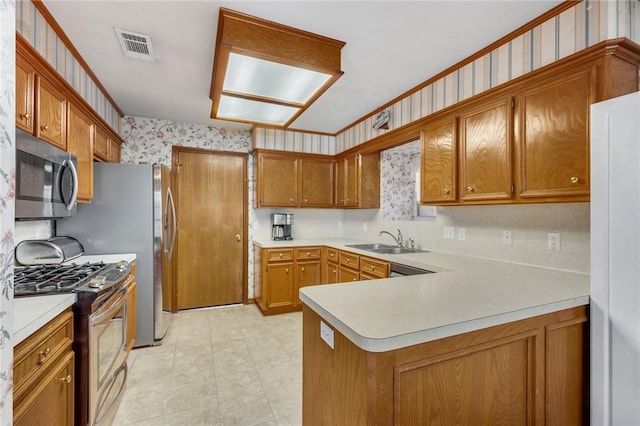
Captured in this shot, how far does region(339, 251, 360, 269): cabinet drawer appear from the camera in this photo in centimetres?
305

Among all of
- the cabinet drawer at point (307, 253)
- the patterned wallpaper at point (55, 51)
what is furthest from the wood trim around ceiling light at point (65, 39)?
the cabinet drawer at point (307, 253)

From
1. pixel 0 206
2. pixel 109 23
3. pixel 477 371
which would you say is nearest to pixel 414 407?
pixel 477 371

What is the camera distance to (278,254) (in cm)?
363

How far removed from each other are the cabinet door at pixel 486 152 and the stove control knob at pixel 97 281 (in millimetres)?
2433

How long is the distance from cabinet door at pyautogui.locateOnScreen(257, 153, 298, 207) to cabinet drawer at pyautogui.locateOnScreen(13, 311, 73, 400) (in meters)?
2.71

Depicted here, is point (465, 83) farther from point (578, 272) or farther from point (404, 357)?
point (404, 357)

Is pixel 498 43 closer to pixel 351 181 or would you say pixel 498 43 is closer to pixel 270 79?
pixel 270 79

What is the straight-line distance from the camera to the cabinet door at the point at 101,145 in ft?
8.93

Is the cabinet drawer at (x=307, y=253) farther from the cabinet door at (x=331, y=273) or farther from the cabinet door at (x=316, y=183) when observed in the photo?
the cabinet door at (x=316, y=183)

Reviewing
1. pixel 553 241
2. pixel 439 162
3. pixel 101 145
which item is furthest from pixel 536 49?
pixel 101 145

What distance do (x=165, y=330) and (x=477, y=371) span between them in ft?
9.81

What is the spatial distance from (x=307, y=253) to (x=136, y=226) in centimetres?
191

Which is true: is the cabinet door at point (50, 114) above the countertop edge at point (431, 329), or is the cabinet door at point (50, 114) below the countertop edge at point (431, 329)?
above

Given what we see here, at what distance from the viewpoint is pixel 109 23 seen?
1.87 metres
